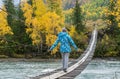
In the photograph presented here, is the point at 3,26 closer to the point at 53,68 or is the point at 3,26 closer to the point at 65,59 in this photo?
the point at 53,68

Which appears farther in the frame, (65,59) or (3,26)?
(3,26)

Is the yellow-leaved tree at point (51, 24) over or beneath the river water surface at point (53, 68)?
over

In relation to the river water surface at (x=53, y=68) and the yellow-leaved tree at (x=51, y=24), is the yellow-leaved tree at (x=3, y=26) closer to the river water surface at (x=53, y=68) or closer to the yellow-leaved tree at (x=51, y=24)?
the river water surface at (x=53, y=68)

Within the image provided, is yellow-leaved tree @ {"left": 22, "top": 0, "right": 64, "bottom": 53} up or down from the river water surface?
up

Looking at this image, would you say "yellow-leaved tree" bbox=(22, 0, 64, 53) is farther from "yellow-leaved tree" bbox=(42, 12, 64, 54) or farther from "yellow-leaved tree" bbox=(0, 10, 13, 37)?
"yellow-leaved tree" bbox=(0, 10, 13, 37)

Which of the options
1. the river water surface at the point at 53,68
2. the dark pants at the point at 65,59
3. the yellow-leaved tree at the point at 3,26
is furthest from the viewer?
the yellow-leaved tree at the point at 3,26

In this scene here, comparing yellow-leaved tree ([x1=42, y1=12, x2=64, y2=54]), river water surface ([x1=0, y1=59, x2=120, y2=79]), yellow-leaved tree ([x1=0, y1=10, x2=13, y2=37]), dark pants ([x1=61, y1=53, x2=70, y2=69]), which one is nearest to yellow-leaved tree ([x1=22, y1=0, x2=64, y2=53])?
yellow-leaved tree ([x1=42, y1=12, x2=64, y2=54])

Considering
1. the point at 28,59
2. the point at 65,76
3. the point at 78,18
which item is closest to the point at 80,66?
the point at 65,76

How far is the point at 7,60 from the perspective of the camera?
70625mm

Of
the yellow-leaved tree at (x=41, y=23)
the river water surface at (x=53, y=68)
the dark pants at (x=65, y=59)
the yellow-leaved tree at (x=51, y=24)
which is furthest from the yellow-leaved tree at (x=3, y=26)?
the dark pants at (x=65, y=59)

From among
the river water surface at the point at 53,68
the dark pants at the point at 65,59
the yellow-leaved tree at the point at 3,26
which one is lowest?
the river water surface at the point at 53,68

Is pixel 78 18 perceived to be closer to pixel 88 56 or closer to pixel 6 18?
pixel 6 18

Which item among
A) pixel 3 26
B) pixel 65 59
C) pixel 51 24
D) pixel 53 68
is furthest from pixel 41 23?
pixel 65 59

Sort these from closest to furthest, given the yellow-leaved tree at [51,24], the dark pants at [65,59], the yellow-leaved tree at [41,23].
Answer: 1. the dark pants at [65,59]
2. the yellow-leaved tree at [51,24]
3. the yellow-leaved tree at [41,23]
